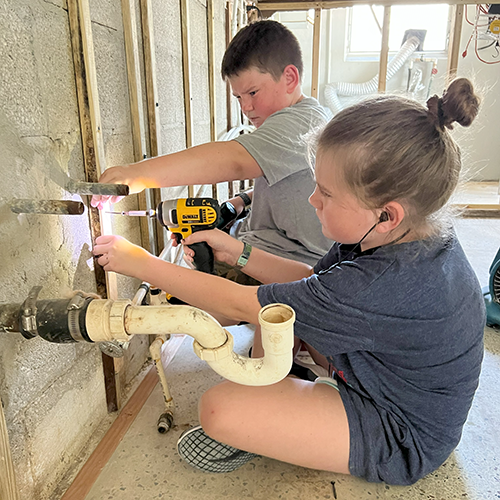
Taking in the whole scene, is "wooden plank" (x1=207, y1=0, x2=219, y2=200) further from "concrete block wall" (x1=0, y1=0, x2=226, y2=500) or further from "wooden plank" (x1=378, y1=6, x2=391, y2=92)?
"wooden plank" (x1=378, y1=6, x2=391, y2=92)

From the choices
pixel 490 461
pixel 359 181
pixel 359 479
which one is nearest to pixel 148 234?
pixel 359 181

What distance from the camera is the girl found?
0.91 meters

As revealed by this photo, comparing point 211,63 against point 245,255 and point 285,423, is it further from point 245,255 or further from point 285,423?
point 285,423

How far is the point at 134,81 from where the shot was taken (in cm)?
139

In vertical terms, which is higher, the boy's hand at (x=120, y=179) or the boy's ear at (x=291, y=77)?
the boy's ear at (x=291, y=77)

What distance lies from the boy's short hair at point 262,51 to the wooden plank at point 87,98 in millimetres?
584

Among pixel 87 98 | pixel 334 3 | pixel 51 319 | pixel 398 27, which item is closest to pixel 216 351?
pixel 51 319

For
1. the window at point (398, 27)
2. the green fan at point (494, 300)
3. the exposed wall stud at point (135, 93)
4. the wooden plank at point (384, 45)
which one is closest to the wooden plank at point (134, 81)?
the exposed wall stud at point (135, 93)

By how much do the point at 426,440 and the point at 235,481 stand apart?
19.8 inches

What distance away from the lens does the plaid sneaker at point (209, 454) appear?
115 cm

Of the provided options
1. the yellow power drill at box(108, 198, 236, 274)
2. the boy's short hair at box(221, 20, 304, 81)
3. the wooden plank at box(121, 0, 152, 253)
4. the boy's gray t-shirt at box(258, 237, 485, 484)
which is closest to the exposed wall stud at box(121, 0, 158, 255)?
the wooden plank at box(121, 0, 152, 253)

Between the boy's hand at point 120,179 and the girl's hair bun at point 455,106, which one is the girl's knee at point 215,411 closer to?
the boy's hand at point 120,179

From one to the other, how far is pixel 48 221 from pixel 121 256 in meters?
0.20

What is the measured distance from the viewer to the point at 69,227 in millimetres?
1103
